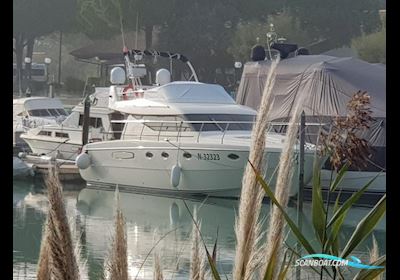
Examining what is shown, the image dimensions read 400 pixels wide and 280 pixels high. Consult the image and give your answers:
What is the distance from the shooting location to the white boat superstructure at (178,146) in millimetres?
15461

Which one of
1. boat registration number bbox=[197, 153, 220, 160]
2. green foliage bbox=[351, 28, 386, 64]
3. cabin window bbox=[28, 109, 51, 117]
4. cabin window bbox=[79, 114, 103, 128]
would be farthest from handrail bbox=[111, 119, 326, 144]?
green foliage bbox=[351, 28, 386, 64]

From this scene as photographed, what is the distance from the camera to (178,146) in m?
15.6

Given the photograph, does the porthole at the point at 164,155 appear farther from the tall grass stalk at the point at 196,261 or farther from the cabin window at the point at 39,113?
the tall grass stalk at the point at 196,261

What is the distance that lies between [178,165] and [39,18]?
28173 mm

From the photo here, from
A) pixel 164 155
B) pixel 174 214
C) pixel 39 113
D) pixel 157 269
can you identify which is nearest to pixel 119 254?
pixel 157 269

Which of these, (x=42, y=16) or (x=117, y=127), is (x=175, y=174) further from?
(x=42, y=16)

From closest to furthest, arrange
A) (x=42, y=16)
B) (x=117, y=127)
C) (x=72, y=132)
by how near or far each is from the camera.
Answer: (x=117, y=127)
(x=72, y=132)
(x=42, y=16)

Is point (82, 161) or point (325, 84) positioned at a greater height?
point (325, 84)

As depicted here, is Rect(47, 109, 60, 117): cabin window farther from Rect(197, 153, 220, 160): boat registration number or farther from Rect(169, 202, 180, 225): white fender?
Rect(197, 153, 220, 160): boat registration number

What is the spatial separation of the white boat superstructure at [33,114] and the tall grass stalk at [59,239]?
20464 millimetres
